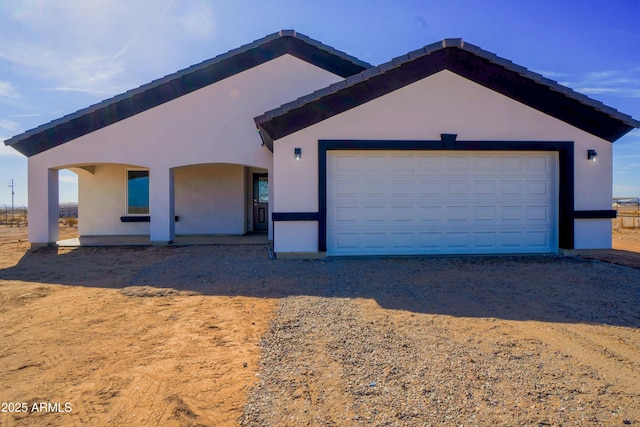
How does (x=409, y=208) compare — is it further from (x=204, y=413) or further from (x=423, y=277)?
(x=204, y=413)

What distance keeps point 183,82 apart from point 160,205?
376cm

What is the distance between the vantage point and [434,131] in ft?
30.5

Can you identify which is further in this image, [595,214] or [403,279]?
[595,214]

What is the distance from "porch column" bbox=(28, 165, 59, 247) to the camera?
36.8ft

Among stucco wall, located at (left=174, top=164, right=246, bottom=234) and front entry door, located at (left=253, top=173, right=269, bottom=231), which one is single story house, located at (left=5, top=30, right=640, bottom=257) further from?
front entry door, located at (left=253, top=173, right=269, bottom=231)

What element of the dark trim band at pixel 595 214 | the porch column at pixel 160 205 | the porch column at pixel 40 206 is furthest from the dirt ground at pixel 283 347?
the porch column at pixel 40 206

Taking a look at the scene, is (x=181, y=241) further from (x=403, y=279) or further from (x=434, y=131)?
(x=434, y=131)

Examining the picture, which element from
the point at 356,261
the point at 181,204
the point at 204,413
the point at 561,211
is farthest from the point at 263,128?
the point at 561,211

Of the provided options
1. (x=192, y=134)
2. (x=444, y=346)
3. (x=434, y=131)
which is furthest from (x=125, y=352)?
(x=192, y=134)

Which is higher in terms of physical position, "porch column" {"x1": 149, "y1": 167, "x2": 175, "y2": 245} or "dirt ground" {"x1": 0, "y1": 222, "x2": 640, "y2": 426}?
"porch column" {"x1": 149, "y1": 167, "x2": 175, "y2": 245}

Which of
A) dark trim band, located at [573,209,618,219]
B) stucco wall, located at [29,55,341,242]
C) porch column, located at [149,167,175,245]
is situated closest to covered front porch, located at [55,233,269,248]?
porch column, located at [149,167,175,245]

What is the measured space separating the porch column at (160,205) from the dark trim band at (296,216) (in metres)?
4.16

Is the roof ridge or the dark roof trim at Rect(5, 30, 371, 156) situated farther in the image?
the dark roof trim at Rect(5, 30, 371, 156)

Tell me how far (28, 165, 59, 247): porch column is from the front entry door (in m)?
6.69
